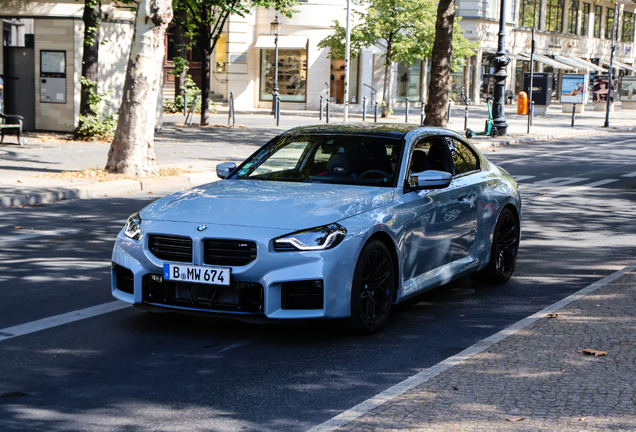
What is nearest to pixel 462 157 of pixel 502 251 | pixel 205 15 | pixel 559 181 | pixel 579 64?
pixel 502 251

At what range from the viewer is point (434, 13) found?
131 ft

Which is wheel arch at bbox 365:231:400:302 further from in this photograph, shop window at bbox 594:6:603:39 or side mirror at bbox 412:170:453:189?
shop window at bbox 594:6:603:39

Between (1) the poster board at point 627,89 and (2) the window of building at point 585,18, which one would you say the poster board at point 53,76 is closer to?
(1) the poster board at point 627,89

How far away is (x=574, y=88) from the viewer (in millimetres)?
43062

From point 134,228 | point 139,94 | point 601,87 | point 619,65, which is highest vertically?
point 619,65

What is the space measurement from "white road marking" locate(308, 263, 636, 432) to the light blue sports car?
83 centimetres

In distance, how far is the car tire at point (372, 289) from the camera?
580cm

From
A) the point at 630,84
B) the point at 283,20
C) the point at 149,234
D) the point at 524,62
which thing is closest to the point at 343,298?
the point at 149,234

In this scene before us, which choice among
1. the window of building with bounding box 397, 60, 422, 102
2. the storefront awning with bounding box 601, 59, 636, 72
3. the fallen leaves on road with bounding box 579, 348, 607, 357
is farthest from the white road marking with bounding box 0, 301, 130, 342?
the storefront awning with bounding box 601, 59, 636, 72

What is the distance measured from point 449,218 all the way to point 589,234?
4.68 meters

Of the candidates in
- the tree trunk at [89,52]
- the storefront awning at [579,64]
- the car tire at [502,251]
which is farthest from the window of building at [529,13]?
the car tire at [502,251]

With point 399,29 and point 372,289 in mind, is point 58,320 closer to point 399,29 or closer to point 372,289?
point 372,289

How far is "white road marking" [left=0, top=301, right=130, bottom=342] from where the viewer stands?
6023 millimetres

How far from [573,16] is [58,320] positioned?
67.1m
